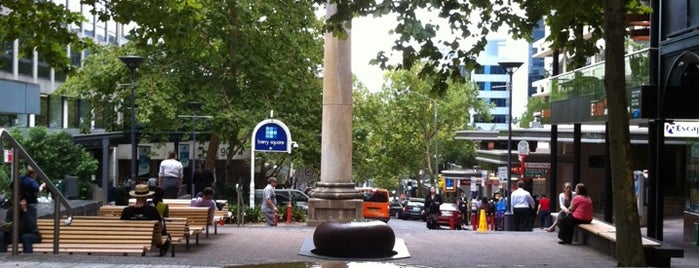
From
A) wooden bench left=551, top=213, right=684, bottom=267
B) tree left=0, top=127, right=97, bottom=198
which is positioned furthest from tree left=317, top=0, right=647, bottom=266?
tree left=0, top=127, right=97, bottom=198

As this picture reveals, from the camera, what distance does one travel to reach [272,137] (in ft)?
95.8

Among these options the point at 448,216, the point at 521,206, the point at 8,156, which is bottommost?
the point at 448,216

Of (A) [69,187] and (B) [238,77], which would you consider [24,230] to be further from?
(B) [238,77]

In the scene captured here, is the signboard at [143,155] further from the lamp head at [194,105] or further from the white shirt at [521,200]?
the white shirt at [521,200]

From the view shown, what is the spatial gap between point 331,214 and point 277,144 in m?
4.65

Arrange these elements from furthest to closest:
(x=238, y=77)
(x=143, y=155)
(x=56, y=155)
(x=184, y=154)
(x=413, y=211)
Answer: (x=413, y=211) → (x=143, y=155) → (x=184, y=154) → (x=238, y=77) → (x=56, y=155)

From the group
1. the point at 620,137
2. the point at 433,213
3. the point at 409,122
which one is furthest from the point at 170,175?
the point at 409,122

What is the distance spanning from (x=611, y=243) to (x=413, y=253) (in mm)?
3505

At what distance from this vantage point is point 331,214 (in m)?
25.1

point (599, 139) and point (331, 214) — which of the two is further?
point (599, 139)

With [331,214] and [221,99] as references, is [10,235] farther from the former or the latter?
[221,99]

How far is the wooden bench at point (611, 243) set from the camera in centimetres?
1664

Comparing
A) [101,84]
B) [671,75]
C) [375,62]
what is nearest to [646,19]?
[671,75]

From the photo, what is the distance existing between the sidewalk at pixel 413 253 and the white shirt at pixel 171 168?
1.73 m
